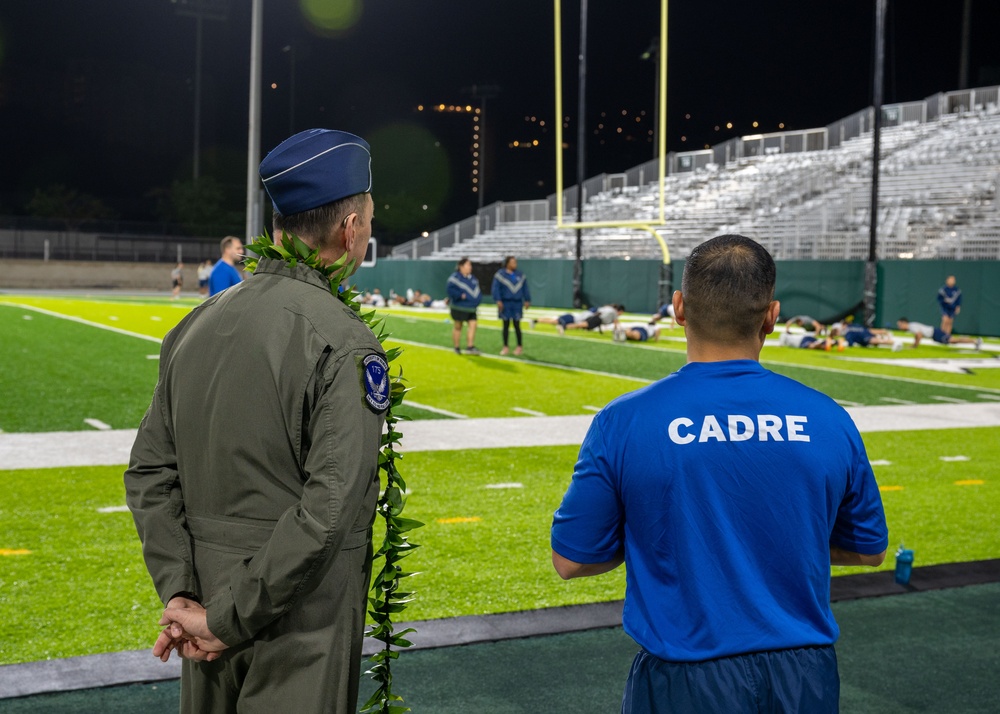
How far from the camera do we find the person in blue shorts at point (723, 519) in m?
2.07

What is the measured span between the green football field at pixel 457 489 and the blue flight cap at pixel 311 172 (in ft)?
10.4

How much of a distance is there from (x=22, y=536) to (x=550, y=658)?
3690 millimetres

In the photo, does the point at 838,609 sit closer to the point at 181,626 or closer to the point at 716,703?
the point at 716,703

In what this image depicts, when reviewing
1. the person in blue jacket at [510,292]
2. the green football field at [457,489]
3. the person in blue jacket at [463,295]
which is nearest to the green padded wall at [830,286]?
the person in blue jacket at [463,295]

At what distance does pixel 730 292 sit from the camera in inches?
85.8

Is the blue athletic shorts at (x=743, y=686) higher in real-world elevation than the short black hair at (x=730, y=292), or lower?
lower

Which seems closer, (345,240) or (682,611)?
(682,611)

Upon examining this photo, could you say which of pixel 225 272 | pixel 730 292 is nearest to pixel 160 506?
pixel 730 292

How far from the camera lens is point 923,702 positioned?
423 cm

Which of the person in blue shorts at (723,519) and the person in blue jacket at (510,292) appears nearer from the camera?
the person in blue shorts at (723,519)

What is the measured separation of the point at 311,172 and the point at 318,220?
0.11m

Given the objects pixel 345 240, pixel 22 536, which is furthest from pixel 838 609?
pixel 22 536

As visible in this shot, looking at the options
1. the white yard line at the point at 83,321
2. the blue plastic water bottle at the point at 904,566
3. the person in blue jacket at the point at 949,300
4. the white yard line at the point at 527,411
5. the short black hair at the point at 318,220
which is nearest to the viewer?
the short black hair at the point at 318,220

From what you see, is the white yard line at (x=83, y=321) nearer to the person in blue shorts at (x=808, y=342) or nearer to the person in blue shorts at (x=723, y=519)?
the person in blue shorts at (x=808, y=342)
